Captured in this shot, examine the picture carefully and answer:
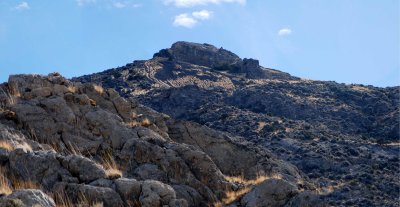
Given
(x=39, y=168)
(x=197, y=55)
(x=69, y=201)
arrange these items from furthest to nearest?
(x=197, y=55) < (x=39, y=168) < (x=69, y=201)

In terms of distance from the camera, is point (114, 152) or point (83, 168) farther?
point (114, 152)

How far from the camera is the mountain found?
1903 inches

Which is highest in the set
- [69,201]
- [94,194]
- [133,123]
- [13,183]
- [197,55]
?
[197,55]

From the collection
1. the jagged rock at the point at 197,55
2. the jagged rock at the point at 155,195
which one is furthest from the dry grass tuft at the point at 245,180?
the jagged rock at the point at 197,55

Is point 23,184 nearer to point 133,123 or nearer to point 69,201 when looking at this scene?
point 69,201

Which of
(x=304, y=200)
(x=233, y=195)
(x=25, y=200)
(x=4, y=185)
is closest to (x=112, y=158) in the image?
(x=233, y=195)

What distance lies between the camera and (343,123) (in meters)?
69.4

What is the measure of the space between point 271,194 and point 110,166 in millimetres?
3961

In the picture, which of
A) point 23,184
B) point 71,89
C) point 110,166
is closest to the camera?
point 23,184

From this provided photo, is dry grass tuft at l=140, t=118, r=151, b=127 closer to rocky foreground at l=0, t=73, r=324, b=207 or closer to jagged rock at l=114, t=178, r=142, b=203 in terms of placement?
rocky foreground at l=0, t=73, r=324, b=207

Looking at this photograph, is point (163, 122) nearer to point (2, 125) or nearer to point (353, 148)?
point (2, 125)

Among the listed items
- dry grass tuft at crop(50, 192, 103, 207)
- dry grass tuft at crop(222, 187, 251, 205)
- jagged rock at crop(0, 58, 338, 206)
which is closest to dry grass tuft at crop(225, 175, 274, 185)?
jagged rock at crop(0, 58, 338, 206)

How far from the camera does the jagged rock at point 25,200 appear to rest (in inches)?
332

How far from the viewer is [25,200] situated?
A: 340 inches
